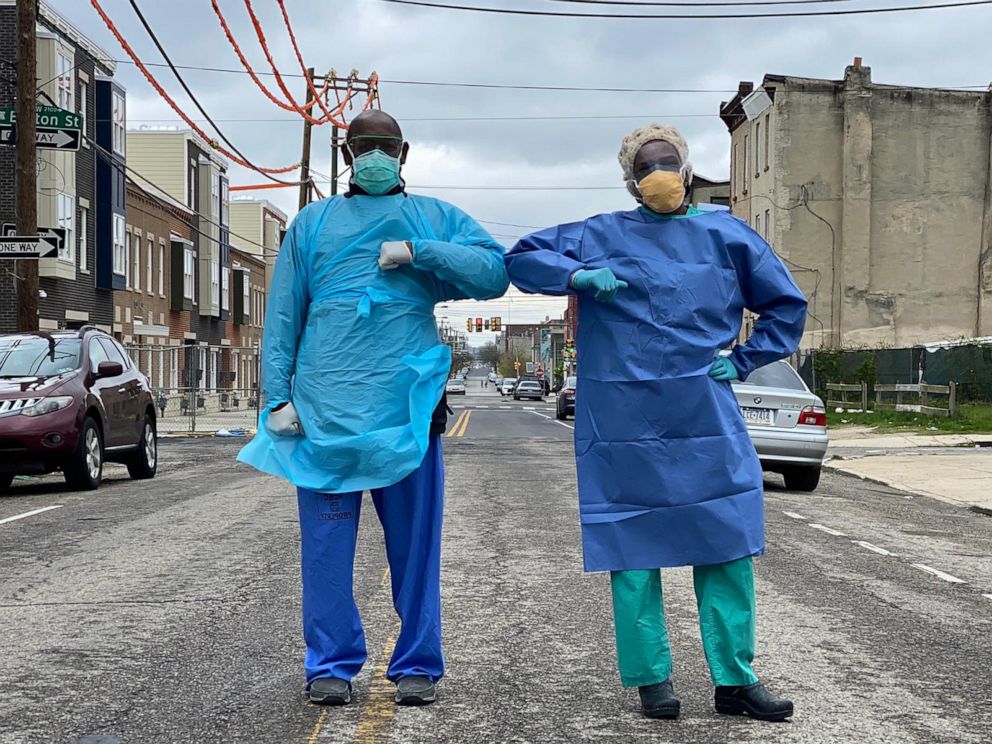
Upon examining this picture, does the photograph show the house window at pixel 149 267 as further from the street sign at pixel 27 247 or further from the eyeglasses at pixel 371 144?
the eyeglasses at pixel 371 144

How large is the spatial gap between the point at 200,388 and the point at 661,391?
32561 millimetres

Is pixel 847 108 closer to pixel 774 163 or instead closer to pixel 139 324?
pixel 774 163

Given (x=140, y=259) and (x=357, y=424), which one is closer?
(x=357, y=424)

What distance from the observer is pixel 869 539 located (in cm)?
1011

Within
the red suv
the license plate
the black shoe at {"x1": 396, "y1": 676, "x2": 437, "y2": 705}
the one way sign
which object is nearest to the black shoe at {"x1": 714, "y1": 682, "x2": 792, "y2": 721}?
the black shoe at {"x1": 396, "y1": 676, "x2": 437, "y2": 705}

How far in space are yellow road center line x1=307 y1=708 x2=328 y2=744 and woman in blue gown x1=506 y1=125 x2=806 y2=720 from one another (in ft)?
3.28

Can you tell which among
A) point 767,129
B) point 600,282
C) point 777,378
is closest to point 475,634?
point 600,282

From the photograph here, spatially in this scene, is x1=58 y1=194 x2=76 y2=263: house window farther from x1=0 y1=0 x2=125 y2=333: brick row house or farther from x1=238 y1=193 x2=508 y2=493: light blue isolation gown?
x1=238 y1=193 x2=508 y2=493: light blue isolation gown

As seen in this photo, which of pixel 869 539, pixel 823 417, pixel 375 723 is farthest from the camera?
pixel 823 417

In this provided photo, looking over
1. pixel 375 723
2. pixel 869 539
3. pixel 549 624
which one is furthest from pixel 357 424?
pixel 869 539

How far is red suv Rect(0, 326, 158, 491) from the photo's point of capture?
1291 cm

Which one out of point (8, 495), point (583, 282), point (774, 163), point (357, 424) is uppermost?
point (774, 163)

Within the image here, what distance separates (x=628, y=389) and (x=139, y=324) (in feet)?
134

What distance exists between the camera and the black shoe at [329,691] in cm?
443
